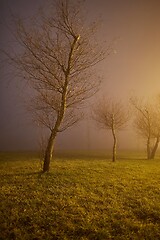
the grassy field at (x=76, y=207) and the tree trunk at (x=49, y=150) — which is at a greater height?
the tree trunk at (x=49, y=150)

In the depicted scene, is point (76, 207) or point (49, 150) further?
point (49, 150)

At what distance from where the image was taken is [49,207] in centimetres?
1328

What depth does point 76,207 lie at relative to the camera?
13.6m

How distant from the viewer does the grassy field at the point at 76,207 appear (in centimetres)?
1098

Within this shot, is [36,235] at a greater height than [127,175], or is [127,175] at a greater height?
[127,175]

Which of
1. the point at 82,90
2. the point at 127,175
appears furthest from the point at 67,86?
the point at 127,175

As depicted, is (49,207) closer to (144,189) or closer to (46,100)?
(144,189)

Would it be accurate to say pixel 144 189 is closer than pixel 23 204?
No

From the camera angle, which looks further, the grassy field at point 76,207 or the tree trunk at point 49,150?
the tree trunk at point 49,150

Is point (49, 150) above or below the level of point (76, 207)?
above

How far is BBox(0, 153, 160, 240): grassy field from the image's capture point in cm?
1098

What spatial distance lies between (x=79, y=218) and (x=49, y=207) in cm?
197

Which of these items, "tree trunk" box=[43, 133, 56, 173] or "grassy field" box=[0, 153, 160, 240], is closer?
"grassy field" box=[0, 153, 160, 240]

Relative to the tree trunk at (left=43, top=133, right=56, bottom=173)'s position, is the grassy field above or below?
below
